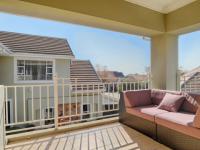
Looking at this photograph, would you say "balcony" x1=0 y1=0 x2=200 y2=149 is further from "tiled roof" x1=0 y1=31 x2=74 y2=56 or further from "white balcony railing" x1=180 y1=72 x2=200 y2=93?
"tiled roof" x1=0 y1=31 x2=74 y2=56

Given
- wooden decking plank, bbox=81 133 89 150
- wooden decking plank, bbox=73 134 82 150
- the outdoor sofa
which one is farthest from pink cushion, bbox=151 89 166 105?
wooden decking plank, bbox=73 134 82 150

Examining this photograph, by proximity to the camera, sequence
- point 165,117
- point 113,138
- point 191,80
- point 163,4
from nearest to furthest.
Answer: point 165,117 → point 113,138 → point 163,4 → point 191,80

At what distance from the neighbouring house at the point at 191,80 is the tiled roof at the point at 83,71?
4149mm

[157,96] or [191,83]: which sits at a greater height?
[191,83]

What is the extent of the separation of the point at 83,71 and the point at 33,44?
2632 millimetres

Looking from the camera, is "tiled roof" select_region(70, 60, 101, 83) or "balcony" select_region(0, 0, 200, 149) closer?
"balcony" select_region(0, 0, 200, 149)

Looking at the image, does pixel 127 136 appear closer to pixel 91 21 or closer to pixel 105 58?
pixel 91 21

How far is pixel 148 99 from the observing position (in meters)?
3.66

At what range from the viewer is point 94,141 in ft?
9.12

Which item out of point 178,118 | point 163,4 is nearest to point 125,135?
point 178,118

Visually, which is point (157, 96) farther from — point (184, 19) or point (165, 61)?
point (184, 19)

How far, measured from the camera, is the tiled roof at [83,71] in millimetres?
8180

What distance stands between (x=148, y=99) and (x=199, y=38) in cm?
259

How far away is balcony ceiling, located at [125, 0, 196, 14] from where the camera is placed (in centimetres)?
385
